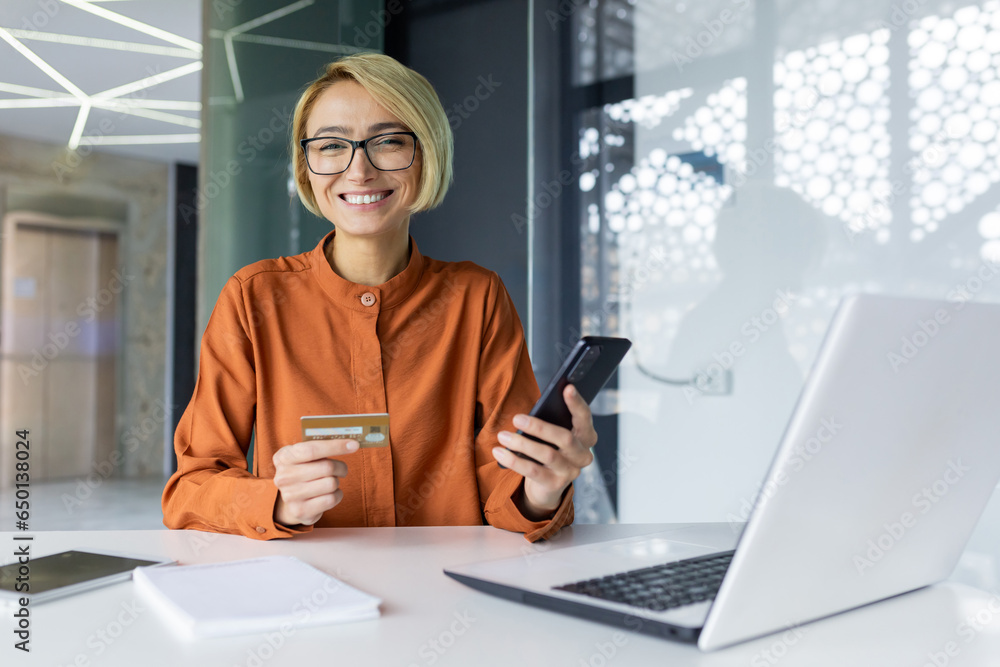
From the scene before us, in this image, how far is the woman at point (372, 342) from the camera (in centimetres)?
141

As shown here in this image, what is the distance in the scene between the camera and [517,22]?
3.44 metres

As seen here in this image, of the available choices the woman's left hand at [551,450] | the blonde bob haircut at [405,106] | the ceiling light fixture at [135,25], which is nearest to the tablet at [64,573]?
the woman's left hand at [551,450]

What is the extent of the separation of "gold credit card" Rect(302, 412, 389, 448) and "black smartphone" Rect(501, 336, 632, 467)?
0.20 metres

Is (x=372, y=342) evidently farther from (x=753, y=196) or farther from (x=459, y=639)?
(x=753, y=196)

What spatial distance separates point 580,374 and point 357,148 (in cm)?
72

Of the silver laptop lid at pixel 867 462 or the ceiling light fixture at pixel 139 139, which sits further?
the ceiling light fixture at pixel 139 139

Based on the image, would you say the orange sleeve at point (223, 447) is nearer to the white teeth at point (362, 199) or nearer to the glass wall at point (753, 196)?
the white teeth at point (362, 199)

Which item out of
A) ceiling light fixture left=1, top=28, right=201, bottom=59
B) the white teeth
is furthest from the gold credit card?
ceiling light fixture left=1, top=28, right=201, bottom=59

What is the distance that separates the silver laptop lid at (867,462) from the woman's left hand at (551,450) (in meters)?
0.42

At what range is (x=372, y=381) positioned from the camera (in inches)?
57.6

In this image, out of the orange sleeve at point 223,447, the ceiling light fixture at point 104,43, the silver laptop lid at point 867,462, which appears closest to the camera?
the silver laptop lid at point 867,462

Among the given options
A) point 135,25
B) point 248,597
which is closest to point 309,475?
point 248,597

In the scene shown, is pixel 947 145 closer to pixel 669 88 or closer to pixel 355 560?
pixel 669 88

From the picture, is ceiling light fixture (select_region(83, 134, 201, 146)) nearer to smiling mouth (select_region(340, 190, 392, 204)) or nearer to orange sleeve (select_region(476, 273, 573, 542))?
smiling mouth (select_region(340, 190, 392, 204))
